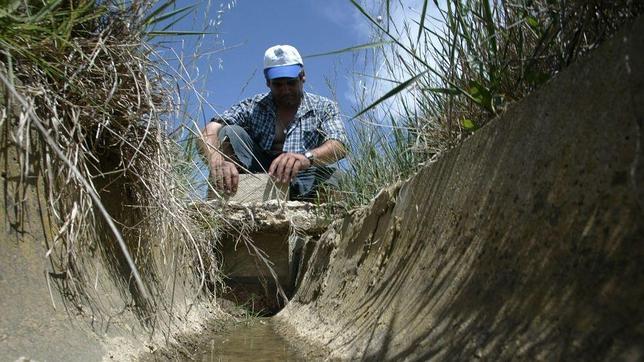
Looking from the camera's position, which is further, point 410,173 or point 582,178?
point 410,173

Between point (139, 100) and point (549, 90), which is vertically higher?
point (139, 100)

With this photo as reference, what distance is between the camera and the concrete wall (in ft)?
2.89

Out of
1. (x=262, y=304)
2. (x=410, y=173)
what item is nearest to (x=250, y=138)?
(x=262, y=304)

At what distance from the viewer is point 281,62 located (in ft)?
14.8

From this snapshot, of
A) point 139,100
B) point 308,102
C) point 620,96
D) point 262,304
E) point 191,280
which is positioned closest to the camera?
point 620,96

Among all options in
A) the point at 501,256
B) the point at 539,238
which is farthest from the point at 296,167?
the point at 539,238

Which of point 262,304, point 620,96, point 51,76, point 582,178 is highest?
point 51,76

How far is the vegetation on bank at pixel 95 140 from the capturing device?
5.21 ft

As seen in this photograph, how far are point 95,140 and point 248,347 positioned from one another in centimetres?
116

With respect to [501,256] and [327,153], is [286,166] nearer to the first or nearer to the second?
[327,153]

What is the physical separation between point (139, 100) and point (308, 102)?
2766mm

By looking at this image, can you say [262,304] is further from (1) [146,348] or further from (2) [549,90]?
(2) [549,90]

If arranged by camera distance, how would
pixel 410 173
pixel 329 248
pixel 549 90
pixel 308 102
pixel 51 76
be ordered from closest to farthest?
pixel 549 90
pixel 51 76
pixel 410 173
pixel 329 248
pixel 308 102

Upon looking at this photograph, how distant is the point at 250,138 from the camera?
14.1 ft
